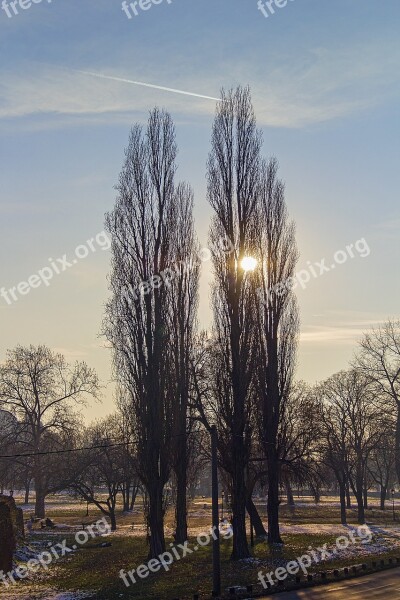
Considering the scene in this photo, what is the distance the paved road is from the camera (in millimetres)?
20438

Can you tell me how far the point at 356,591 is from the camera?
70.1 ft

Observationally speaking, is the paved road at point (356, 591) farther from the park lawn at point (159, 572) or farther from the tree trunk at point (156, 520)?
the tree trunk at point (156, 520)

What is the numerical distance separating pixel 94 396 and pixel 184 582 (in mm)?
34490

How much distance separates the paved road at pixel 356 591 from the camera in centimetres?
2044

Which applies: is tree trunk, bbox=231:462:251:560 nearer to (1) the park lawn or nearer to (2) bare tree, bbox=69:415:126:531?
(1) the park lawn

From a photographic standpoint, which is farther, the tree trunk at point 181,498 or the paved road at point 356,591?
the tree trunk at point 181,498

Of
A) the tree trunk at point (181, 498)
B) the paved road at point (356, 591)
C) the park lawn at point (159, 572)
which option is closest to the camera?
the paved road at point (356, 591)

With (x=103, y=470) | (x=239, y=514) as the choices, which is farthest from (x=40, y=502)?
(x=239, y=514)

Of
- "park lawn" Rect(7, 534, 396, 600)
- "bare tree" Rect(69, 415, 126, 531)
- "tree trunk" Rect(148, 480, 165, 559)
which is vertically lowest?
"park lawn" Rect(7, 534, 396, 600)

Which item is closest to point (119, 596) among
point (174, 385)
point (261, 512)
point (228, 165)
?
point (174, 385)

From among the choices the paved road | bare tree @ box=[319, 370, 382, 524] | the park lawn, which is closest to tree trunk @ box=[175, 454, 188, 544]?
the park lawn

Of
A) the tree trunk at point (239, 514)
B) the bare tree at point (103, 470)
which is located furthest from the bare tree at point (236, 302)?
the bare tree at point (103, 470)

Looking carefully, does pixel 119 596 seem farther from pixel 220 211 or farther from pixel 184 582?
pixel 220 211

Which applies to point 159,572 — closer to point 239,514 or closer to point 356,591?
point 239,514
